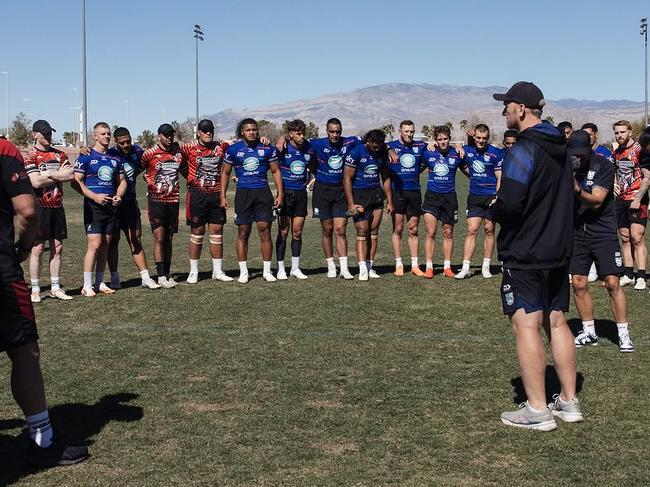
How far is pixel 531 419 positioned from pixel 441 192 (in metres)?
6.77

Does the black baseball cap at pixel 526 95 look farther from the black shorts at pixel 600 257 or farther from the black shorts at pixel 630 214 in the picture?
the black shorts at pixel 630 214

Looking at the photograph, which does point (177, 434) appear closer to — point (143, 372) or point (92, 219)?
point (143, 372)

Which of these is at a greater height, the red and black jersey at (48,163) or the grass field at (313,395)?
the red and black jersey at (48,163)

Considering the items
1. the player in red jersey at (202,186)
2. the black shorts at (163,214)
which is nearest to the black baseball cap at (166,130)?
the player in red jersey at (202,186)

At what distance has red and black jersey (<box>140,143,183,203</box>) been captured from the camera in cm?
1085

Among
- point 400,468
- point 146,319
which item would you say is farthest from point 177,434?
point 146,319

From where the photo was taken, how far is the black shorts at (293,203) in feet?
38.1

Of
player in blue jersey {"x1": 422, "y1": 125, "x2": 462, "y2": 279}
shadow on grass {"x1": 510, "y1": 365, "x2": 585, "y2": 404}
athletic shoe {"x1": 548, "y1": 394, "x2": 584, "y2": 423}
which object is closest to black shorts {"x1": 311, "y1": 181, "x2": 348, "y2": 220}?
player in blue jersey {"x1": 422, "y1": 125, "x2": 462, "y2": 279}

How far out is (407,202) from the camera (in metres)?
12.0

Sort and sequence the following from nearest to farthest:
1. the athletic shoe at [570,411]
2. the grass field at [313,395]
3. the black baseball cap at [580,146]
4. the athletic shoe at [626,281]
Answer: the grass field at [313,395]
the athletic shoe at [570,411]
the black baseball cap at [580,146]
the athletic shoe at [626,281]

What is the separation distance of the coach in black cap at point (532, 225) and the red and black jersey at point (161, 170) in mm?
6261

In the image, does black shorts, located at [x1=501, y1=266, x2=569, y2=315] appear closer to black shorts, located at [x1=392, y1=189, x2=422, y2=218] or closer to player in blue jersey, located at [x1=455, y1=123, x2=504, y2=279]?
player in blue jersey, located at [x1=455, y1=123, x2=504, y2=279]

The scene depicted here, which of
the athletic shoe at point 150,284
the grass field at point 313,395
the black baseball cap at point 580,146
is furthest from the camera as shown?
the athletic shoe at point 150,284

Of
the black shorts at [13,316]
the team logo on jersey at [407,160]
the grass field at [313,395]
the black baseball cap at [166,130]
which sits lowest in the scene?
the grass field at [313,395]
